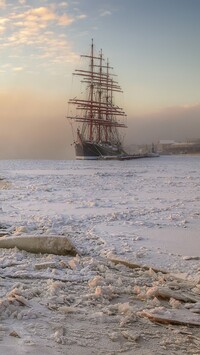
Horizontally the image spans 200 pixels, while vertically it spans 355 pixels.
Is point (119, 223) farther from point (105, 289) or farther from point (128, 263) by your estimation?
point (105, 289)

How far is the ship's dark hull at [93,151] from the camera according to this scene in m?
112

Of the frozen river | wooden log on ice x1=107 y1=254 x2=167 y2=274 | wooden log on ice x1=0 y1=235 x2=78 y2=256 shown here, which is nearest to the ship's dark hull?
the frozen river

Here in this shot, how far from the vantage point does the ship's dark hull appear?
4402 inches

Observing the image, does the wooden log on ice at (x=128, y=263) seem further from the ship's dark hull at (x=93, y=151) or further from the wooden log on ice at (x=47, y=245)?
the ship's dark hull at (x=93, y=151)

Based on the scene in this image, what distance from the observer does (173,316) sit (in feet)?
14.0

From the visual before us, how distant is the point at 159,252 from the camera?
6914 mm

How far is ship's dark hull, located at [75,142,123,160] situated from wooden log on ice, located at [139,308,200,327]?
106m

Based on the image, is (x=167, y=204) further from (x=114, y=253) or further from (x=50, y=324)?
(x=50, y=324)

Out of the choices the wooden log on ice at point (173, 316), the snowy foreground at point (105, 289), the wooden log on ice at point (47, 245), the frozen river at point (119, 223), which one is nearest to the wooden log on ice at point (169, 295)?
the snowy foreground at point (105, 289)

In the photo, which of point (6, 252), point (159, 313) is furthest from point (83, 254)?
point (159, 313)

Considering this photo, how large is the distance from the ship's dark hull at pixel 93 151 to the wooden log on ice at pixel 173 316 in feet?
346

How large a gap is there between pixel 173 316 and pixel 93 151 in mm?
109307

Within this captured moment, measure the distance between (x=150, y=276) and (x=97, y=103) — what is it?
111 m

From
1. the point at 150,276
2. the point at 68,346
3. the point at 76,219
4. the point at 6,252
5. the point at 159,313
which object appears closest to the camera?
the point at 68,346
